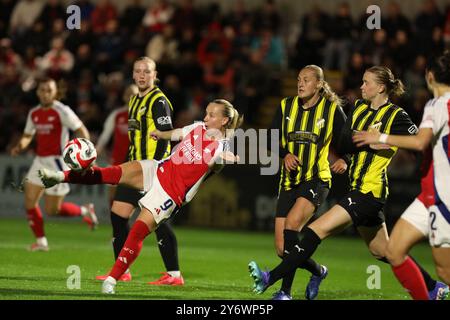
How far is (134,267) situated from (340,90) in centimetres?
738

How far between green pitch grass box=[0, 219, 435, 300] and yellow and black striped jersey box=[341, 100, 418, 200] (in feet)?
4.07

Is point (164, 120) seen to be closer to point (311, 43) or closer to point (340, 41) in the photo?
point (340, 41)

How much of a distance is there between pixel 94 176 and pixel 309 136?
1.99 m

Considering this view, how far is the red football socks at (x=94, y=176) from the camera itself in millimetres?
8047

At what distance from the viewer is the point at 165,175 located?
8188 millimetres

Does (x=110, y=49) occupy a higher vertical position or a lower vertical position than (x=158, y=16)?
lower

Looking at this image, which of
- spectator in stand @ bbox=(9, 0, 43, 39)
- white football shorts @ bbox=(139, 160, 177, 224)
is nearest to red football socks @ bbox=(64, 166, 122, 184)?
white football shorts @ bbox=(139, 160, 177, 224)

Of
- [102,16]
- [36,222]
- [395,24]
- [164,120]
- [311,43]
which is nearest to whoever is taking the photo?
[164,120]

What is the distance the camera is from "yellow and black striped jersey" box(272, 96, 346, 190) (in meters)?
8.39

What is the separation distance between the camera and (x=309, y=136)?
8.41 metres

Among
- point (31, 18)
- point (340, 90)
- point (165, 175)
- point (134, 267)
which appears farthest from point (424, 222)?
point (31, 18)

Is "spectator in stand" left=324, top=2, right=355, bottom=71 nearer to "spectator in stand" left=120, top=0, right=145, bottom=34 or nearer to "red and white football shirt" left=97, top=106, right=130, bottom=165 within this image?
"spectator in stand" left=120, top=0, right=145, bottom=34

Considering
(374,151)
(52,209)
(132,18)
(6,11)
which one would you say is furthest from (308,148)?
(6,11)

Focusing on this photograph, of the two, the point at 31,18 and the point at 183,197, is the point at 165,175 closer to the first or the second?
the point at 183,197
